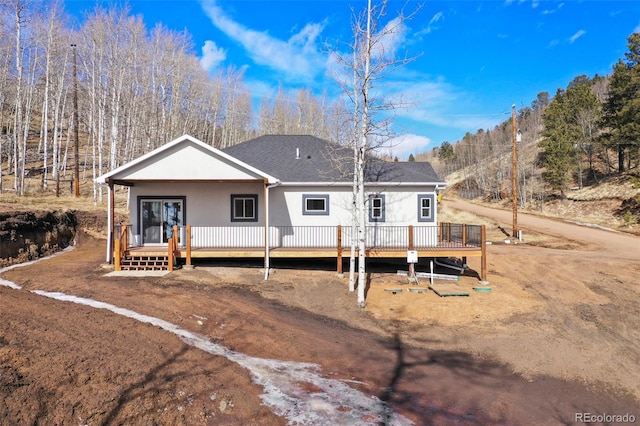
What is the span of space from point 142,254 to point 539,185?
4575 centimetres

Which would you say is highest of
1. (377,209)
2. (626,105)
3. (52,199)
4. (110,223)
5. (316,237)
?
(626,105)

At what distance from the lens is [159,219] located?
15.0 m

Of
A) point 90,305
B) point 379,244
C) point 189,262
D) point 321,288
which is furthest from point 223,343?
point 379,244

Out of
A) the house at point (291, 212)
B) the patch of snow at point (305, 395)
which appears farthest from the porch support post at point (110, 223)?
the patch of snow at point (305, 395)

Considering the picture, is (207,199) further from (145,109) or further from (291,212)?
(145,109)

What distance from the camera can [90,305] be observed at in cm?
831

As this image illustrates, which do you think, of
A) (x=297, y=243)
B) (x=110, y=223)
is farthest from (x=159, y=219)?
(x=297, y=243)

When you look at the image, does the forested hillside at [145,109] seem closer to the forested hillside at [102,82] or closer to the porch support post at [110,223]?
the forested hillside at [102,82]

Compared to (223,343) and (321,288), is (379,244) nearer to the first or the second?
(321,288)

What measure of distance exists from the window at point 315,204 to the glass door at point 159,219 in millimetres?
5010

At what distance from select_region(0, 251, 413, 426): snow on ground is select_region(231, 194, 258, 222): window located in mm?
8070

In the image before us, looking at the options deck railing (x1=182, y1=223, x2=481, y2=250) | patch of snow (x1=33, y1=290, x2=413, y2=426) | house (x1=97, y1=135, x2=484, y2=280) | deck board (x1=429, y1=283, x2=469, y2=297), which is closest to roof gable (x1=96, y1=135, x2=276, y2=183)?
house (x1=97, y1=135, x2=484, y2=280)

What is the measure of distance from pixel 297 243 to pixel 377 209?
3.60 meters

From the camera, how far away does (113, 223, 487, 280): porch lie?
523 inches
